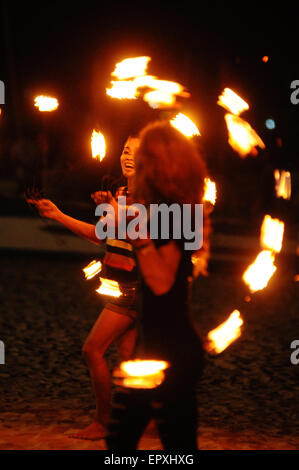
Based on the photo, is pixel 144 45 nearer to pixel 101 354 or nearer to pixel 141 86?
pixel 101 354

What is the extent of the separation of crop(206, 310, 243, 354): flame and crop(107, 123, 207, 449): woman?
0.54ft

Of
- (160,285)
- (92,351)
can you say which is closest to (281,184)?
(160,285)

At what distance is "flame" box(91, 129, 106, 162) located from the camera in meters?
5.23

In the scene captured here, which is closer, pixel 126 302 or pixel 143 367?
pixel 143 367

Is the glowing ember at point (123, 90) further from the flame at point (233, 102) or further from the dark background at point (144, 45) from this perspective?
the dark background at point (144, 45)

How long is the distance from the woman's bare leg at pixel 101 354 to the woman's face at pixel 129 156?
2.74 ft

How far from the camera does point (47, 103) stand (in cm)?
506

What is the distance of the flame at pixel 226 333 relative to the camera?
4082mm

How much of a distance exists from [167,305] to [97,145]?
65.9 inches

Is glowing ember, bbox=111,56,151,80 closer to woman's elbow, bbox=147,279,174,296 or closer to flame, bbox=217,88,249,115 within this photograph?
flame, bbox=217,88,249,115

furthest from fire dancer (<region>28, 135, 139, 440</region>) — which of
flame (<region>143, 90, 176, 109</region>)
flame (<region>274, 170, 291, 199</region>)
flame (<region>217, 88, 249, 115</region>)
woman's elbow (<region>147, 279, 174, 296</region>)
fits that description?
woman's elbow (<region>147, 279, 174, 296</region>)

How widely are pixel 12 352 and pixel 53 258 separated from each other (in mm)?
8384
